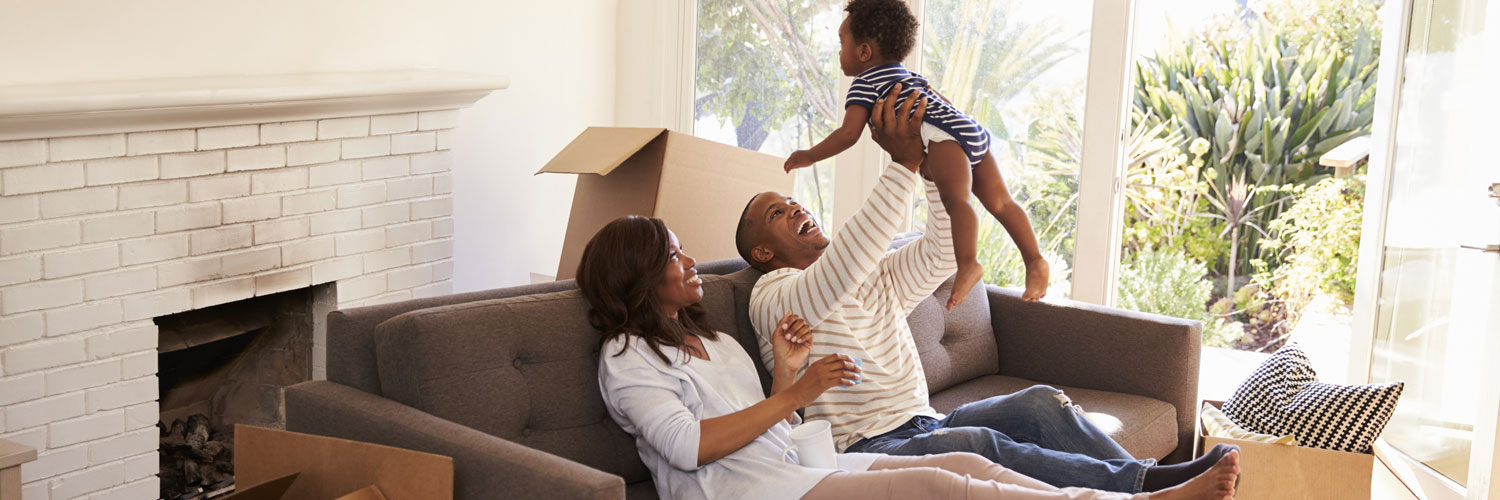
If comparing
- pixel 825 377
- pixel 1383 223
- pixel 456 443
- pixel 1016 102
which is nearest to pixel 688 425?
pixel 825 377

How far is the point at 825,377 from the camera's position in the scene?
197cm

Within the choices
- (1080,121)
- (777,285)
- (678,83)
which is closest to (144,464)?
(777,285)

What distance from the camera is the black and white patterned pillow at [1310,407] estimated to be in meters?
2.62

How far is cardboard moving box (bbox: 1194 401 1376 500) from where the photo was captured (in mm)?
2578

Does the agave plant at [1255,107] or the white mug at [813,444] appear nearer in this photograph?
the white mug at [813,444]

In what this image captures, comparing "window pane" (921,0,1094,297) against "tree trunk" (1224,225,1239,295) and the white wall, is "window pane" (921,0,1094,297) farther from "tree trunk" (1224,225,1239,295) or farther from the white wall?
"tree trunk" (1224,225,1239,295)

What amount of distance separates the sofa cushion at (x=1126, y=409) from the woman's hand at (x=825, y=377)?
82 centimetres

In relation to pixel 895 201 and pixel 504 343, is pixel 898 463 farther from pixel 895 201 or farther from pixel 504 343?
pixel 504 343

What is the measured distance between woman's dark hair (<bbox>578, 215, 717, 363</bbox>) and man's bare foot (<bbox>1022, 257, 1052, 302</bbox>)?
599mm

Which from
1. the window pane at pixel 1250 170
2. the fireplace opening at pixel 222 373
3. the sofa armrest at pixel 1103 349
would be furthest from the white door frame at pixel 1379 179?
the fireplace opening at pixel 222 373

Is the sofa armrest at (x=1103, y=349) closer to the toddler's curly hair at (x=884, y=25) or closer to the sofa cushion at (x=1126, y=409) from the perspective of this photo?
the sofa cushion at (x=1126, y=409)

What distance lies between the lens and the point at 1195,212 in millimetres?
5297

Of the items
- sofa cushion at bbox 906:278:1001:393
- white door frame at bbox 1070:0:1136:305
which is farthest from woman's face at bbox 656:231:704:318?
white door frame at bbox 1070:0:1136:305

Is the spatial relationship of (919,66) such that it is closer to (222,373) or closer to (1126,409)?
(1126,409)
